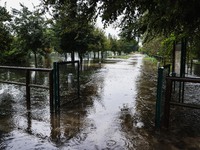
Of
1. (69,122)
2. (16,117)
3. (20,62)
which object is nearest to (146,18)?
(69,122)

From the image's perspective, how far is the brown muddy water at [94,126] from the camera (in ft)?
13.9

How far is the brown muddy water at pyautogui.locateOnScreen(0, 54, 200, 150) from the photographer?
4.23 m

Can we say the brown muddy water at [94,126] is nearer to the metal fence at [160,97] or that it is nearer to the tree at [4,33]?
the metal fence at [160,97]

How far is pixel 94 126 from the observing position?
205 inches

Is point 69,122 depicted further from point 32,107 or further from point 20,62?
point 20,62

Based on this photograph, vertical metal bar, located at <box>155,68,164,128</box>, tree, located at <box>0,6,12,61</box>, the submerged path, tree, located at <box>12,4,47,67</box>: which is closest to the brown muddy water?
the submerged path

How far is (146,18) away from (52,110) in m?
3.66

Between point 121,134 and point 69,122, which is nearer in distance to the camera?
point 121,134

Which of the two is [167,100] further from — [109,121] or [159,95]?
[109,121]

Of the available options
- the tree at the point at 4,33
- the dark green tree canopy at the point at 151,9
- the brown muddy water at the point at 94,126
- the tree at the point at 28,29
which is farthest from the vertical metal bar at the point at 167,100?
the tree at the point at 28,29

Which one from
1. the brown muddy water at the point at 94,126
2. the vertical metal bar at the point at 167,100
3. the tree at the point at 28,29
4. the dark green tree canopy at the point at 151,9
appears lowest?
the brown muddy water at the point at 94,126

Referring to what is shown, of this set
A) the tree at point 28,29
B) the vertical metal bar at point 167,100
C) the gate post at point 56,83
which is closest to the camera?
the vertical metal bar at point 167,100

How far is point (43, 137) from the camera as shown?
4.52 meters

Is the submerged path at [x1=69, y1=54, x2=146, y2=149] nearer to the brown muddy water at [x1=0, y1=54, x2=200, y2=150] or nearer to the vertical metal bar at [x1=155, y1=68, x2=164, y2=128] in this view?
the brown muddy water at [x1=0, y1=54, x2=200, y2=150]
